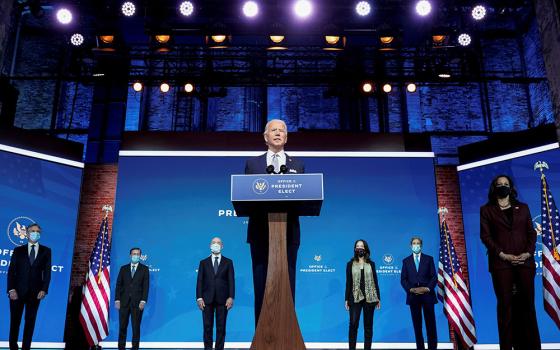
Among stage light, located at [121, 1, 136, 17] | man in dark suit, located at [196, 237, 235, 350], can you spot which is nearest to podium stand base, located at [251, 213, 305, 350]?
man in dark suit, located at [196, 237, 235, 350]

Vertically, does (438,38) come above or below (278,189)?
above

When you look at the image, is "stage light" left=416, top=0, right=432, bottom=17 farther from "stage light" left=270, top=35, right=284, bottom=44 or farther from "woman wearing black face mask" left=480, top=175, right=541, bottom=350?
"woman wearing black face mask" left=480, top=175, right=541, bottom=350

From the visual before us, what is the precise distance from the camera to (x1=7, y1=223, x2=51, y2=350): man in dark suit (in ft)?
20.1

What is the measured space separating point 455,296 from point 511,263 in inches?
146

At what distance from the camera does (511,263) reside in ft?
11.8

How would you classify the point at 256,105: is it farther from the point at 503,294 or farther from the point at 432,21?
the point at 503,294

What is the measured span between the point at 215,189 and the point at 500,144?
497cm

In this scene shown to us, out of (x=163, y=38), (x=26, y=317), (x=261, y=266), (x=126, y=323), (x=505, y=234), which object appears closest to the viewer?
(x=261, y=266)

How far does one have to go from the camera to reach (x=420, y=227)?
27.6 ft

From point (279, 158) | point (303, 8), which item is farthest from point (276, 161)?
point (303, 8)

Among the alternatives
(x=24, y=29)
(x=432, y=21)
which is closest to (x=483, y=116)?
(x=432, y=21)

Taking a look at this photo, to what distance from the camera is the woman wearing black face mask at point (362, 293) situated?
6.46m

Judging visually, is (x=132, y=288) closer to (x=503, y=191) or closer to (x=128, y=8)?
(x=128, y=8)

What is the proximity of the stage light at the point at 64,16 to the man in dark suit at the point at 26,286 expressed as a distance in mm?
3531
